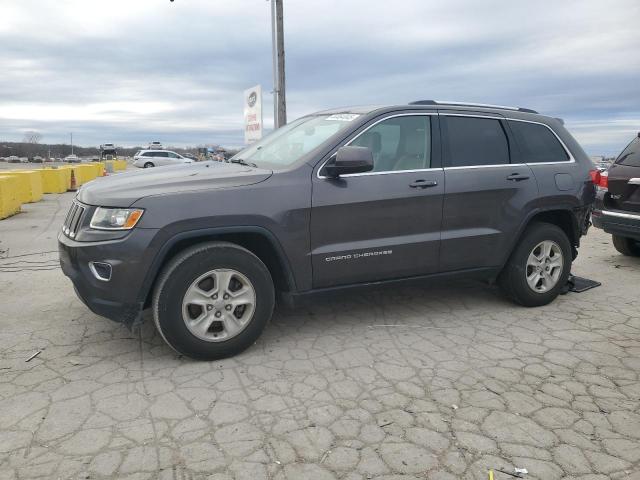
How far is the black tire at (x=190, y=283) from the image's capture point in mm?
3357

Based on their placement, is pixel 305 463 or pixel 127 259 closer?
pixel 305 463

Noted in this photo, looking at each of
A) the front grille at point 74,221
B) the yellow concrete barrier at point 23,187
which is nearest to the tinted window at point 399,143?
the front grille at point 74,221

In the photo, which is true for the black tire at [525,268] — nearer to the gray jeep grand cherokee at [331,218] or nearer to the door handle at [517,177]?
the gray jeep grand cherokee at [331,218]

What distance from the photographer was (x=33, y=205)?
1305cm

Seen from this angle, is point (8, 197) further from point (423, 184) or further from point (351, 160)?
point (423, 184)

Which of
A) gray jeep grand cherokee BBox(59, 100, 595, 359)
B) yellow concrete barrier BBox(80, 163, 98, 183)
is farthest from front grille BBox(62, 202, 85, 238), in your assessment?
yellow concrete barrier BBox(80, 163, 98, 183)

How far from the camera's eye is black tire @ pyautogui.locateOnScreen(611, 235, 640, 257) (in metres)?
7.02

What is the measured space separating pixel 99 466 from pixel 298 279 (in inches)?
70.5

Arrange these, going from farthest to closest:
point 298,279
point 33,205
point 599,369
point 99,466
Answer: point 33,205 < point 298,279 < point 599,369 < point 99,466

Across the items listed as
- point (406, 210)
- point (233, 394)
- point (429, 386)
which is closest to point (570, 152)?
point (406, 210)

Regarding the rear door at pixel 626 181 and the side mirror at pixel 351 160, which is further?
the rear door at pixel 626 181

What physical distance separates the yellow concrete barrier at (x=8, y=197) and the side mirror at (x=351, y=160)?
925 centimetres

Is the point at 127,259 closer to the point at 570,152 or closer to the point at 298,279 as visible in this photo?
the point at 298,279

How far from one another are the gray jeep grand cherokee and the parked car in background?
1515 millimetres
